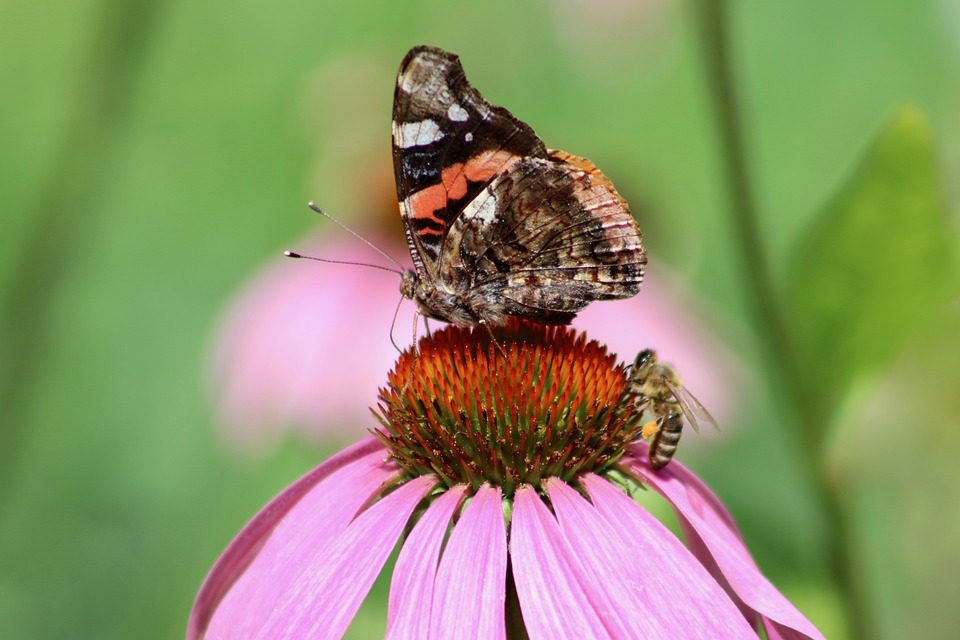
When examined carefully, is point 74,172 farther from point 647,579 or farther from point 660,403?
point 647,579

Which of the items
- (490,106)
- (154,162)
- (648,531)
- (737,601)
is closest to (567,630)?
(648,531)

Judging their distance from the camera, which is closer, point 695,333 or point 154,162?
point 695,333

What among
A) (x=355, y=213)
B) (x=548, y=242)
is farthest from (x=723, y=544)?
(x=355, y=213)

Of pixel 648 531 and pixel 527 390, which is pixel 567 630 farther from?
pixel 527 390

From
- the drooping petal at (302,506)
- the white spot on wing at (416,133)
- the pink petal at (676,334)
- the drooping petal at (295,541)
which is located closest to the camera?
the drooping petal at (295,541)

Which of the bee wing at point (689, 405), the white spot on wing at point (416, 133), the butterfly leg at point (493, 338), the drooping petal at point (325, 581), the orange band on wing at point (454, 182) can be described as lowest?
the drooping petal at point (325, 581)

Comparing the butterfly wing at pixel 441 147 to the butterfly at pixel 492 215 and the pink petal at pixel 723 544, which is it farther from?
the pink petal at pixel 723 544

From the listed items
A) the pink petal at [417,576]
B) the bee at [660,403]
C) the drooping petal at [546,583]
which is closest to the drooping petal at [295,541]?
the pink petal at [417,576]
